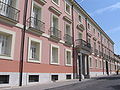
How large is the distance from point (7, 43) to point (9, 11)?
7.82 feet

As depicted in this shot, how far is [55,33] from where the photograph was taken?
16.5m

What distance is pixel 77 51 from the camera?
69.4ft

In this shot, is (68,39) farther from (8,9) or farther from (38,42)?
(8,9)

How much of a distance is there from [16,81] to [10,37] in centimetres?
324

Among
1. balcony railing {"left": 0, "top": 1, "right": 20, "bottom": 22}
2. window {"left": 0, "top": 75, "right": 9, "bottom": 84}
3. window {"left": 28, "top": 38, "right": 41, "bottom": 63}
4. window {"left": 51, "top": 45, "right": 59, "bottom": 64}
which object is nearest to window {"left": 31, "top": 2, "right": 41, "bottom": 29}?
window {"left": 28, "top": 38, "right": 41, "bottom": 63}

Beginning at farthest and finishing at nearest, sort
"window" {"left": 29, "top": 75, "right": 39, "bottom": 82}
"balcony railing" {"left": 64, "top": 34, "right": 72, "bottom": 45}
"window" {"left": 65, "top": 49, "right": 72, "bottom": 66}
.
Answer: "window" {"left": 65, "top": 49, "right": 72, "bottom": 66}, "balcony railing" {"left": 64, "top": 34, "right": 72, "bottom": 45}, "window" {"left": 29, "top": 75, "right": 39, "bottom": 82}

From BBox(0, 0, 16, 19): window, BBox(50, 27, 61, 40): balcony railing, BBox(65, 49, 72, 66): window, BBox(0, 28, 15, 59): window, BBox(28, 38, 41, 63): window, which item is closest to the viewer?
BBox(0, 28, 15, 59): window

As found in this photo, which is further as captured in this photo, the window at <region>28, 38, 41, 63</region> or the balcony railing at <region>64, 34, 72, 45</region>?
the balcony railing at <region>64, 34, 72, 45</region>

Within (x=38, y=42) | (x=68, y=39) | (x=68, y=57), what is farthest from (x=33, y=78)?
(x=68, y=39)

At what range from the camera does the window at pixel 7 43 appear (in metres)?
10.8

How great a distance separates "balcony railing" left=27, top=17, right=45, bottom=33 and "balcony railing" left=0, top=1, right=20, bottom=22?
4.59 feet

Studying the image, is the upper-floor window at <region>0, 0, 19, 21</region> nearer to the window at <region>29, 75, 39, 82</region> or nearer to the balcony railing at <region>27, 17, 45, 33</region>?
the balcony railing at <region>27, 17, 45, 33</region>

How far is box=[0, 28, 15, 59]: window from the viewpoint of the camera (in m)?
10.8

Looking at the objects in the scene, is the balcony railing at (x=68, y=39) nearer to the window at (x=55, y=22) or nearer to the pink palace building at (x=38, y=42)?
the pink palace building at (x=38, y=42)
